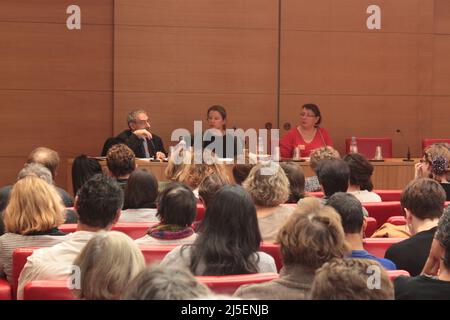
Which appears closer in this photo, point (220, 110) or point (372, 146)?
point (220, 110)

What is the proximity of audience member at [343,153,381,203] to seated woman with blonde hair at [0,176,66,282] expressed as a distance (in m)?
2.56

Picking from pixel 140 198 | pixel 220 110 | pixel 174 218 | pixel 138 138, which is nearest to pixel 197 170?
pixel 140 198

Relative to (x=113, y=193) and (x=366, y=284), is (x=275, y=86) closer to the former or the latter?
(x=113, y=193)

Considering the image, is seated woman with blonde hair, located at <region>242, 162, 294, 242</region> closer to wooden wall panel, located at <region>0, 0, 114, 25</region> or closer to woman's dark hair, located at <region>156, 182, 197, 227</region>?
woman's dark hair, located at <region>156, 182, 197, 227</region>

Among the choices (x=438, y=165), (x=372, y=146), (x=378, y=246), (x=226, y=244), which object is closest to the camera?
(x=226, y=244)

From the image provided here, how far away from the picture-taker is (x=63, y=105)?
377 inches

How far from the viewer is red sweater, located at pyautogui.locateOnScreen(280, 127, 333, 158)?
9.31 m

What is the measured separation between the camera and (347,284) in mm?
2307

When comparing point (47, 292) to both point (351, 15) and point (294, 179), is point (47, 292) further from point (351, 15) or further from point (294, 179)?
point (351, 15)

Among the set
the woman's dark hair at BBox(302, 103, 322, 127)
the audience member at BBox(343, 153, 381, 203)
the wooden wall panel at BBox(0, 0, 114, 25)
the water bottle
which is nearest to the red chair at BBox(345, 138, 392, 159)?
the water bottle

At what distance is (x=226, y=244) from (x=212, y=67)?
6.49 metres

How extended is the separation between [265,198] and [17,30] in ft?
18.9

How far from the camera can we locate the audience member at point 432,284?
3049 millimetres
